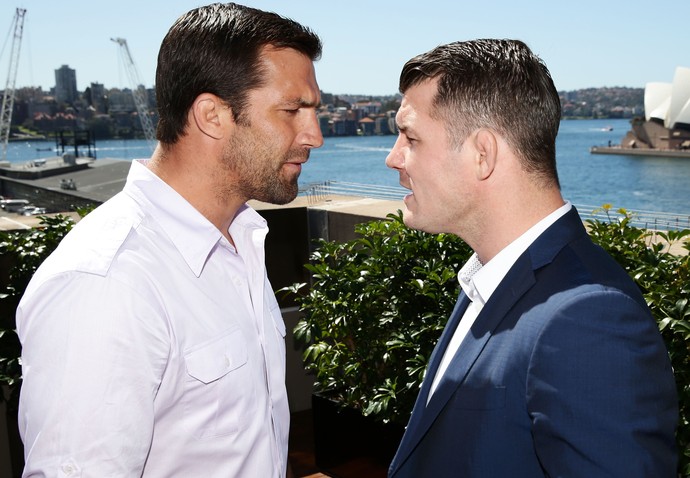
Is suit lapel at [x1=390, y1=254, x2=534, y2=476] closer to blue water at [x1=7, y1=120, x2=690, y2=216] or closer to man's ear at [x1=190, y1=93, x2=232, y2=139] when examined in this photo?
man's ear at [x1=190, y1=93, x2=232, y2=139]

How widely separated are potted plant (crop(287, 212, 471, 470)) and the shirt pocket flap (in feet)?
4.64

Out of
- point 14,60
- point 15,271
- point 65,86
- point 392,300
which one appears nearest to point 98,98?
point 65,86

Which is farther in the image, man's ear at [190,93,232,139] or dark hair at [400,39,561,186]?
man's ear at [190,93,232,139]

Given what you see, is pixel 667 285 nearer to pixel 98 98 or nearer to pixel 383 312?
pixel 383 312

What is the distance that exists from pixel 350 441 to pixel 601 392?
221 centimetres

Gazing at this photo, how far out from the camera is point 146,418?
0.99m

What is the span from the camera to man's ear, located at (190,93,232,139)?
4.01 ft

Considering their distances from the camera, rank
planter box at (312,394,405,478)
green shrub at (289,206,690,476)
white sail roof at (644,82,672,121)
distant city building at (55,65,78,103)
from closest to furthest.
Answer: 1. green shrub at (289,206,690,476)
2. planter box at (312,394,405,478)
3. white sail roof at (644,82,672,121)
4. distant city building at (55,65,78,103)

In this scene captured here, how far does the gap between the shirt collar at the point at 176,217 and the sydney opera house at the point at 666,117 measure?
4832 centimetres

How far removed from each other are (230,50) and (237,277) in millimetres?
369

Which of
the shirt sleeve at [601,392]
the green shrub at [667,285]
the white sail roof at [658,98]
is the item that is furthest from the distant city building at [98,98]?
the shirt sleeve at [601,392]

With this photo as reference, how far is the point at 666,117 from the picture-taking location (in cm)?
5106

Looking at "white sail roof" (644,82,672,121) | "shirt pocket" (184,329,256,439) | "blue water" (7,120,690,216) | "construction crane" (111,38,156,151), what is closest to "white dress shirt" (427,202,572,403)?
"shirt pocket" (184,329,256,439)

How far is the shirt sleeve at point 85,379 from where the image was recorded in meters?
0.95
